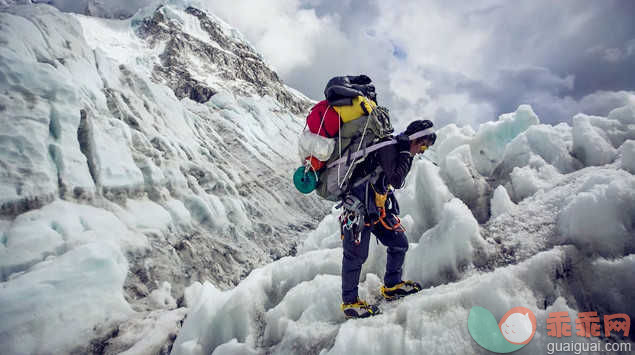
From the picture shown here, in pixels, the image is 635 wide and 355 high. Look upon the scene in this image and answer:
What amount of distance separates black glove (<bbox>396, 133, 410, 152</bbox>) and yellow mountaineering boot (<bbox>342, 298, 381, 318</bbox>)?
4.87 feet

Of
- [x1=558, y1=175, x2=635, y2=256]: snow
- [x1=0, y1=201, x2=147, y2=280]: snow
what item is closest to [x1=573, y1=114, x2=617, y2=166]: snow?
[x1=558, y1=175, x2=635, y2=256]: snow

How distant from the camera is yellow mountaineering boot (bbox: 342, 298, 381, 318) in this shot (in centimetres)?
276

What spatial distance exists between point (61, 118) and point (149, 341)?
8.65 m

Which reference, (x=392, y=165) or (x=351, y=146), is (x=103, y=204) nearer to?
(x=351, y=146)

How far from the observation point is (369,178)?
2912 mm

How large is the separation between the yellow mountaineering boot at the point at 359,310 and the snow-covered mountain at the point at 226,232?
208mm

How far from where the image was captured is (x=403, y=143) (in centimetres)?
278

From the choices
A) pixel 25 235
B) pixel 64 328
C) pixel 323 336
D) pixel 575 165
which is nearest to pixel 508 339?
pixel 323 336

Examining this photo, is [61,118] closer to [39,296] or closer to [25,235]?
[25,235]

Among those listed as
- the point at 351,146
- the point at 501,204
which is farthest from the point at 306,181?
the point at 501,204

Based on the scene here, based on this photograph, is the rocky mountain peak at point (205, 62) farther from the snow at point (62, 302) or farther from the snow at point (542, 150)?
the snow at point (542, 150)

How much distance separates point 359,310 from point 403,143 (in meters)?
1.58

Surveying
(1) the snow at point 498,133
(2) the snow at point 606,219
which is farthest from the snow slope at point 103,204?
(1) the snow at point 498,133

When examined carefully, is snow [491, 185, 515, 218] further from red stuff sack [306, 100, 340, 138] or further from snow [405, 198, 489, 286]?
red stuff sack [306, 100, 340, 138]
